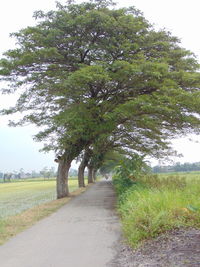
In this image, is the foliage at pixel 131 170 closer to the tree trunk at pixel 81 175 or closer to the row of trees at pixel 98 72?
the row of trees at pixel 98 72

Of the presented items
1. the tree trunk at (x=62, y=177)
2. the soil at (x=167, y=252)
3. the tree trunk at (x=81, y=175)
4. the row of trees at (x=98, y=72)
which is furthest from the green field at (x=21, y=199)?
the soil at (x=167, y=252)

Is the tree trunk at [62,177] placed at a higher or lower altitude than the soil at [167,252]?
higher

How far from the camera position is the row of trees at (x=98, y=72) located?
15.8m

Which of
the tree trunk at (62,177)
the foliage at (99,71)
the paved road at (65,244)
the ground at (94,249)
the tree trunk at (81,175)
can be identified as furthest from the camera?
the tree trunk at (81,175)

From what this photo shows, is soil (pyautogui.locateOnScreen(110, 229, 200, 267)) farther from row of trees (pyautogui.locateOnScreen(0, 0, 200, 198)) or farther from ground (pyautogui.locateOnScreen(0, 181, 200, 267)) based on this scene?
row of trees (pyautogui.locateOnScreen(0, 0, 200, 198))

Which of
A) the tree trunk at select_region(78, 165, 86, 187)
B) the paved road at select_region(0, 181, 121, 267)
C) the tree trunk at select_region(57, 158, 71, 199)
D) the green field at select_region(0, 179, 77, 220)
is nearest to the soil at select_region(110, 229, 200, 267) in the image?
the paved road at select_region(0, 181, 121, 267)

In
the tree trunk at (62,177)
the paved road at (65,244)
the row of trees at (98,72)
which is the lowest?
the paved road at (65,244)

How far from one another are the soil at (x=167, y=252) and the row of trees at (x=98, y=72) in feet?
30.8

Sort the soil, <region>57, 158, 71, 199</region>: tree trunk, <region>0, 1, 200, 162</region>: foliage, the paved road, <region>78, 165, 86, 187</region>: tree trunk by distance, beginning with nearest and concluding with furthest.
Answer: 1. the soil
2. the paved road
3. <region>0, 1, 200, 162</region>: foliage
4. <region>57, 158, 71, 199</region>: tree trunk
5. <region>78, 165, 86, 187</region>: tree trunk

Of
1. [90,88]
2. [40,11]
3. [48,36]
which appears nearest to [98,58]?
[90,88]

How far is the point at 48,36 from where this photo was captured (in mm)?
16609

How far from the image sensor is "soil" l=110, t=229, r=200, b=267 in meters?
5.04

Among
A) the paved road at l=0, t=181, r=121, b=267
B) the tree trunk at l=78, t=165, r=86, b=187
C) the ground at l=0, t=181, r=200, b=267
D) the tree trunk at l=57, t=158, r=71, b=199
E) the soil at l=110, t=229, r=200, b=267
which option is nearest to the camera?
the soil at l=110, t=229, r=200, b=267

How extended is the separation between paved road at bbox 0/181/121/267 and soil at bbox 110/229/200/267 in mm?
340
